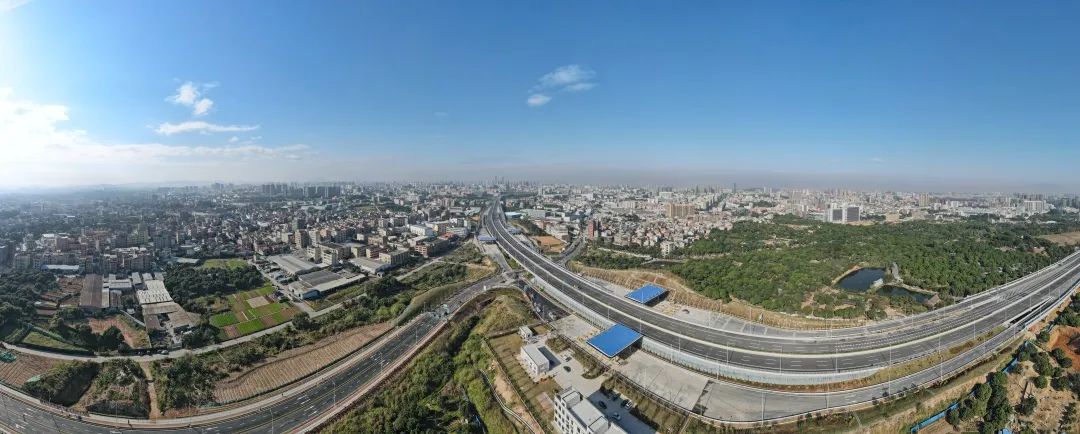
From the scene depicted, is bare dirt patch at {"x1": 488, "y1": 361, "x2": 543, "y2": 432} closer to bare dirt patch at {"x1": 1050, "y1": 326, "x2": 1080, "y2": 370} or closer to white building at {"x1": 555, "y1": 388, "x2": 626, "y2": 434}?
white building at {"x1": 555, "y1": 388, "x2": 626, "y2": 434}

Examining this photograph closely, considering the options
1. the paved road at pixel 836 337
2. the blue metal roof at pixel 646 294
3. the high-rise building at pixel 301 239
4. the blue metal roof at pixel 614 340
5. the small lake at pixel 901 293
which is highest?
the high-rise building at pixel 301 239

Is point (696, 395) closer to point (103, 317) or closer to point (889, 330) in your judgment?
point (889, 330)

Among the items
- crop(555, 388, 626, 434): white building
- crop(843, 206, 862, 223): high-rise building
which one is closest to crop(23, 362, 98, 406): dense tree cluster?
crop(555, 388, 626, 434): white building

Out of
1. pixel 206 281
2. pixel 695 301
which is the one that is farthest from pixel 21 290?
pixel 695 301

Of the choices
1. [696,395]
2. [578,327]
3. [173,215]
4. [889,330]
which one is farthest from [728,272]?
[173,215]

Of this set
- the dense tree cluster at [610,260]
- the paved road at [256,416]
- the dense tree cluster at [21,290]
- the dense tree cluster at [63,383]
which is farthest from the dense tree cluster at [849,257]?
the dense tree cluster at [21,290]

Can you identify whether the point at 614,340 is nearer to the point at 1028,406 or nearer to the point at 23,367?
the point at 1028,406

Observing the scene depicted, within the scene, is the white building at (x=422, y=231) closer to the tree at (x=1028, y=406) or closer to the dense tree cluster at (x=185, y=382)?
the dense tree cluster at (x=185, y=382)
